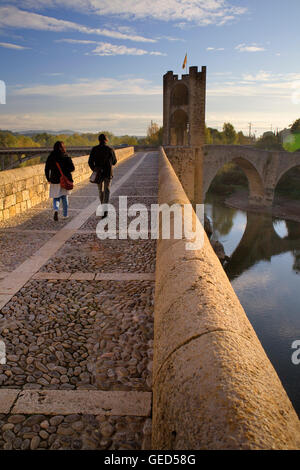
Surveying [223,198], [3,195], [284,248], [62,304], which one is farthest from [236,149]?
[62,304]

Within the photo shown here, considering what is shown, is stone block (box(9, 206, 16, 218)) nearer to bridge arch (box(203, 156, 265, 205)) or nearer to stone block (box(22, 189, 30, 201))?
stone block (box(22, 189, 30, 201))

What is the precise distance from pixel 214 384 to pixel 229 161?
3366 centimetres

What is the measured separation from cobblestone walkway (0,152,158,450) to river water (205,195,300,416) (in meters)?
6.97

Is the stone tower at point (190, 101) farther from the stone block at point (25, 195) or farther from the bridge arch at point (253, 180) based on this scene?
the stone block at point (25, 195)

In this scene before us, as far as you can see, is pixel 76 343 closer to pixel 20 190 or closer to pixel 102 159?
pixel 102 159

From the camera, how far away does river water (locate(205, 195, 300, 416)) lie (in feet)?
34.4

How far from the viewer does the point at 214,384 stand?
3.76ft

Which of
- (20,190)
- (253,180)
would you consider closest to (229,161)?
(253,180)

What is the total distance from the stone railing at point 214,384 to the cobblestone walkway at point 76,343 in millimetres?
393

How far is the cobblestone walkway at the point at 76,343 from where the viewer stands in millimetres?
1664

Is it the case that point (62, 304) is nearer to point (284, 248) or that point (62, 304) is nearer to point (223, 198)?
point (284, 248)

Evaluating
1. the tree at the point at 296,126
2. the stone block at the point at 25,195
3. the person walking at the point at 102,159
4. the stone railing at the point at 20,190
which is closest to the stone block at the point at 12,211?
the stone railing at the point at 20,190

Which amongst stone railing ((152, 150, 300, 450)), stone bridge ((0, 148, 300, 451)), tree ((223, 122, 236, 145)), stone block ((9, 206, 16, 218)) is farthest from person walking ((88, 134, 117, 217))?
tree ((223, 122, 236, 145))

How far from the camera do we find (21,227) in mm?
5223
